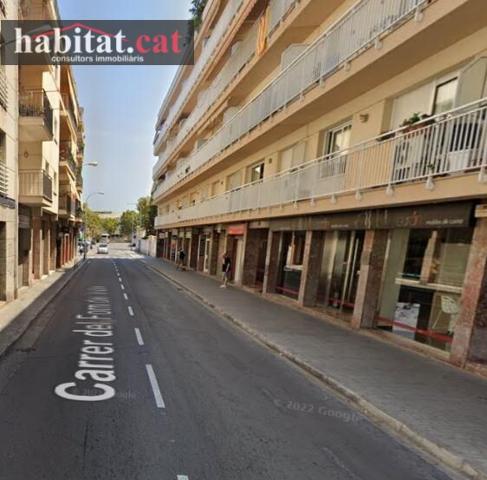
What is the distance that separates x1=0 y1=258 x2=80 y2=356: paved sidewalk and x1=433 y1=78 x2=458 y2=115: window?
32.6ft

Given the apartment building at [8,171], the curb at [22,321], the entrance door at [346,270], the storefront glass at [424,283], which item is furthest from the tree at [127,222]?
the storefront glass at [424,283]

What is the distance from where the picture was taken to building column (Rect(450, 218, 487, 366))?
244 inches

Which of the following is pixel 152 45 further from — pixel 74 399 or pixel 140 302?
pixel 74 399

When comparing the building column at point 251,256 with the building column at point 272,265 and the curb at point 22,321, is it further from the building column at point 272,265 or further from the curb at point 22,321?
the curb at point 22,321

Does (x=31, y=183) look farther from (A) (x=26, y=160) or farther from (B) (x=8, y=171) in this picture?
(B) (x=8, y=171)

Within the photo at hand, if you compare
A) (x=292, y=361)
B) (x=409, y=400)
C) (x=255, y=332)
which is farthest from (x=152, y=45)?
(x=409, y=400)

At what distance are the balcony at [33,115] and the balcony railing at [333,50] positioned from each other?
7.84 m

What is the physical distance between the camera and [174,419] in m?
4.28

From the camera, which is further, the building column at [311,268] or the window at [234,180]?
the window at [234,180]

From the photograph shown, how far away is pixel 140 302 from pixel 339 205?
7735mm

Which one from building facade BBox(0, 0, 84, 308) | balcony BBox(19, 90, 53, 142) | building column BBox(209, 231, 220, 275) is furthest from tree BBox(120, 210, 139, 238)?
balcony BBox(19, 90, 53, 142)

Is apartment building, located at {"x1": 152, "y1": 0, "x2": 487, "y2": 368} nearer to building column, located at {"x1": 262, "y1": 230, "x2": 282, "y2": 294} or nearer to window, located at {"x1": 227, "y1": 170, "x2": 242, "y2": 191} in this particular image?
building column, located at {"x1": 262, "y1": 230, "x2": 282, "y2": 294}

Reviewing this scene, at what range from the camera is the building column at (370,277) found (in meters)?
8.81

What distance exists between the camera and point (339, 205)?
905cm
